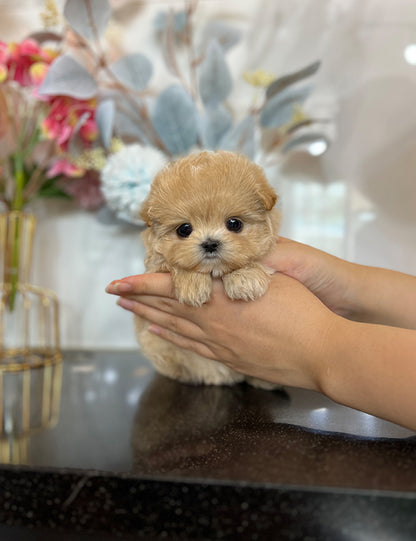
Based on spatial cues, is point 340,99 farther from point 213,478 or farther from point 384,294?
point 213,478

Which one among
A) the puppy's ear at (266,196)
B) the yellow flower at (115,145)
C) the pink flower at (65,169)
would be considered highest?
the yellow flower at (115,145)

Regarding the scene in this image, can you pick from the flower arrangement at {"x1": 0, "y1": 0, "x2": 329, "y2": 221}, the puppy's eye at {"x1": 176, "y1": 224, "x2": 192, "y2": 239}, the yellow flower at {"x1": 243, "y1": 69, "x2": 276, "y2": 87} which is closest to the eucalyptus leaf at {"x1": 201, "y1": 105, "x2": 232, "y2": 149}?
the flower arrangement at {"x1": 0, "y1": 0, "x2": 329, "y2": 221}

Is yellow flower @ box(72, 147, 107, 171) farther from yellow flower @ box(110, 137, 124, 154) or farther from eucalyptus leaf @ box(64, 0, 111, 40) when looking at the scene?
eucalyptus leaf @ box(64, 0, 111, 40)

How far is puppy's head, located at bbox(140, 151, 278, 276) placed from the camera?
2.50 ft

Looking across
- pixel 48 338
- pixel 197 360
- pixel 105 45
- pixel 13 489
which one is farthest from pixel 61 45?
pixel 13 489

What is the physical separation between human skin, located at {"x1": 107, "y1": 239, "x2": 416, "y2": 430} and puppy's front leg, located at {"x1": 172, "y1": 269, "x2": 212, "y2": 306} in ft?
0.11

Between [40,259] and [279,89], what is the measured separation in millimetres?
935

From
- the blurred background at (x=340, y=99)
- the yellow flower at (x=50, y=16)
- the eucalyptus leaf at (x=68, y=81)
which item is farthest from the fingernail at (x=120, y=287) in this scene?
the yellow flower at (x=50, y=16)

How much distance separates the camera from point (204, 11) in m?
1.40

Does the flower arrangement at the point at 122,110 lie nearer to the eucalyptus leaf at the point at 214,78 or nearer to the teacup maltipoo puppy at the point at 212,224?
the eucalyptus leaf at the point at 214,78

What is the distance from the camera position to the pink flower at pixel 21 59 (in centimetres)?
128

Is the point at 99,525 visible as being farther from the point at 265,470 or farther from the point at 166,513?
the point at 265,470

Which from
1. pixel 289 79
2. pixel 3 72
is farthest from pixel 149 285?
pixel 3 72

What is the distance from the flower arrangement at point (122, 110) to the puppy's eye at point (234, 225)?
48 cm
